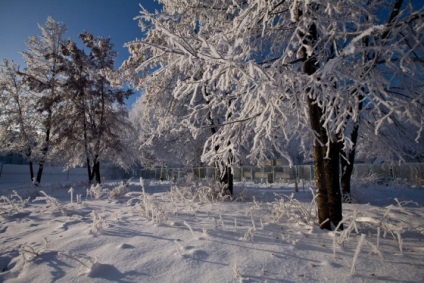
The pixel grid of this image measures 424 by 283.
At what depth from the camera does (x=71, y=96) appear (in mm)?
15156

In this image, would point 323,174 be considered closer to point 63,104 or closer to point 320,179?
point 320,179

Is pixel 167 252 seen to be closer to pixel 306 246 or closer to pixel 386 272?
pixel 306 246

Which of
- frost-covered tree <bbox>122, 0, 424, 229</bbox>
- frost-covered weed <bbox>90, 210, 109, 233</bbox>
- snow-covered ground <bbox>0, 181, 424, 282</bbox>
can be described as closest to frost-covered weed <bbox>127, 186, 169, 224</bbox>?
snow-covered ground <bbox>0, 181, 424, 282</bbox>

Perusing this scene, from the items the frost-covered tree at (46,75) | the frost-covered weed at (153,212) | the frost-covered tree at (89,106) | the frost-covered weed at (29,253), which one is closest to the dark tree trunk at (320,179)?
the frost-covered weed at (153,212)

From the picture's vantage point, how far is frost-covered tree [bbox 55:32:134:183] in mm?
15148

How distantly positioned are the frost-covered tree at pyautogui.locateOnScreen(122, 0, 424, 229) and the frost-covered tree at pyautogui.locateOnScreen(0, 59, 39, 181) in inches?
638

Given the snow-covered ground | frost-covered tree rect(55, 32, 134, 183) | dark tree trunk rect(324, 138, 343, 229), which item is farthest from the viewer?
frost-covered tree rect(55, 32, 134, 183)

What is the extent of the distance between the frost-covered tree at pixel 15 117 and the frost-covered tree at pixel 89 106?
3568 millimetres

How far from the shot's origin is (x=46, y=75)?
1702 cm

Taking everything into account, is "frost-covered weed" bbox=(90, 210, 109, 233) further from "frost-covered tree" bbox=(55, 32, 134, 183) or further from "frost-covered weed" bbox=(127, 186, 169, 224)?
"frost-covered tree" bbox=(55, 32, 134, 183)

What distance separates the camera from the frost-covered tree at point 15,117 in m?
17.0

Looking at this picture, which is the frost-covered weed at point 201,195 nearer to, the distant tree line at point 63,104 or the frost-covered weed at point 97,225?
the frost-covered weed at point 97,225

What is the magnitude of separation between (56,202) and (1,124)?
16.6 meters

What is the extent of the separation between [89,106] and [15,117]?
229 inches
